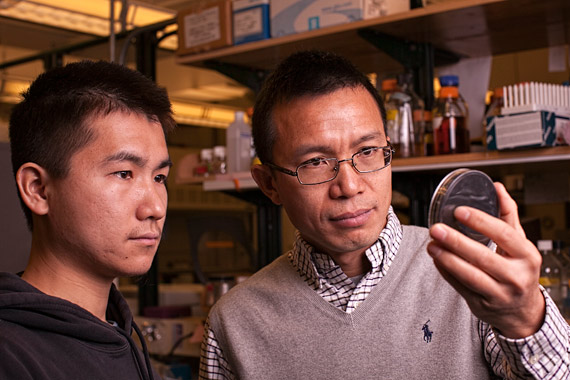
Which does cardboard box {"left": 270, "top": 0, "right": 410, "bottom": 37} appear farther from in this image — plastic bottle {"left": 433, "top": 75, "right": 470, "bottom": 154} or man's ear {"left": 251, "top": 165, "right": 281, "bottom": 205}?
man's ear {"left": 251, "top": 165, "right": 281, "bottom": 205}

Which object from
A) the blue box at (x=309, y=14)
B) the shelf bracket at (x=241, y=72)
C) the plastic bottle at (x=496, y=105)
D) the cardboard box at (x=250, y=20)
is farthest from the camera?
the shelf bracket at (x=241, y=72)

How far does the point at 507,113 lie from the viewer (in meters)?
1.78

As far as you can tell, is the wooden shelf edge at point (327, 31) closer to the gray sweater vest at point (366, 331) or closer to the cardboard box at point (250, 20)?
the cardboard box at point (250, 20)

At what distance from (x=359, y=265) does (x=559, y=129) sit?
0.83m

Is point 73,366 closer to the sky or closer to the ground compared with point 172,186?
closer to the ground

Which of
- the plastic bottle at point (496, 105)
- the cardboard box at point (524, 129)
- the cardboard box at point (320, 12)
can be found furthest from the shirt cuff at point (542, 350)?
the cardboard box at point (320, 12)

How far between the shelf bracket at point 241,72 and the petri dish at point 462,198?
1.97 meters

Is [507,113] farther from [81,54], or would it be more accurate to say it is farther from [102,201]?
[81,54]

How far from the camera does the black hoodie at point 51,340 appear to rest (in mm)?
822

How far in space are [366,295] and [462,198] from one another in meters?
0.48

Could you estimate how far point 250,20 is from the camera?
2.42m

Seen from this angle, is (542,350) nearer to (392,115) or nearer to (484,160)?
(484,160)

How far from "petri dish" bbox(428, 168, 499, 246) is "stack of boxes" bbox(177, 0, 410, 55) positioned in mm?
1387

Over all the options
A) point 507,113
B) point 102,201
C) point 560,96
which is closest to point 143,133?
point 102,201
